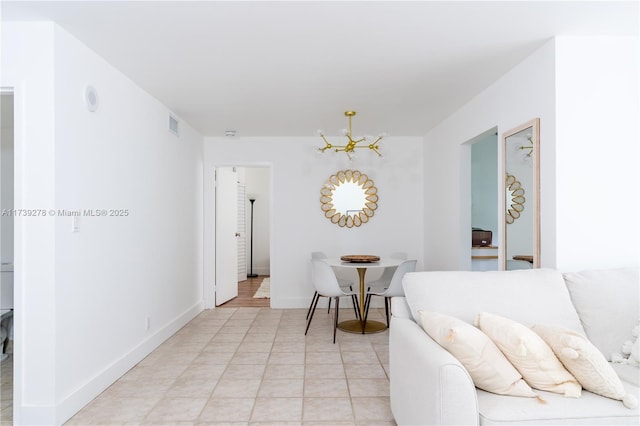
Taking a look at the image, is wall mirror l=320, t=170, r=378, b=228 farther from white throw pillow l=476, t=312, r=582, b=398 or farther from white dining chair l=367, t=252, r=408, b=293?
white throw pillow l=476, t=312, r=582, b=398

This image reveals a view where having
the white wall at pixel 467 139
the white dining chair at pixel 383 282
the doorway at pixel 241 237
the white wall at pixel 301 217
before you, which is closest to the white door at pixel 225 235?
the doorway at pixel 241 237

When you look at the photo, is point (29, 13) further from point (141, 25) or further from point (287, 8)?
point (287, 8)

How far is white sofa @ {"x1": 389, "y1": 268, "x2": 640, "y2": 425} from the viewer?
5.15 ft

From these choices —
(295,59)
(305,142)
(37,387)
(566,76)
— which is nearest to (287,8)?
(295,59)

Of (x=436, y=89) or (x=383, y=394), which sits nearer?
(x=383, y=394)

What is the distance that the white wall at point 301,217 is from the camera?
5.30 meters

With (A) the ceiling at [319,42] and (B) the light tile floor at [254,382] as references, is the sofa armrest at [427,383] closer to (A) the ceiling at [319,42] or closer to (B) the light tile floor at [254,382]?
(B) the light tile floor at [254,382]

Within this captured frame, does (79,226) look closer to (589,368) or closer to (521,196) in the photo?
(589,368)

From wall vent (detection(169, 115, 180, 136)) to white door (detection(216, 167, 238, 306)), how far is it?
1258mm

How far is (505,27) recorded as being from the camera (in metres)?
2.28

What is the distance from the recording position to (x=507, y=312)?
76.8 inches

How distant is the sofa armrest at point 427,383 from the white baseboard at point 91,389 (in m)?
1.89

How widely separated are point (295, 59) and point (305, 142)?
262cm

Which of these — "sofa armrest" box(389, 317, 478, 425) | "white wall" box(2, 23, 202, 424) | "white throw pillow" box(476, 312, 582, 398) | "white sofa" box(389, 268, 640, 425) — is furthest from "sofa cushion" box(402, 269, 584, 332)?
"white wall" box(2, 23, 202, 424)
